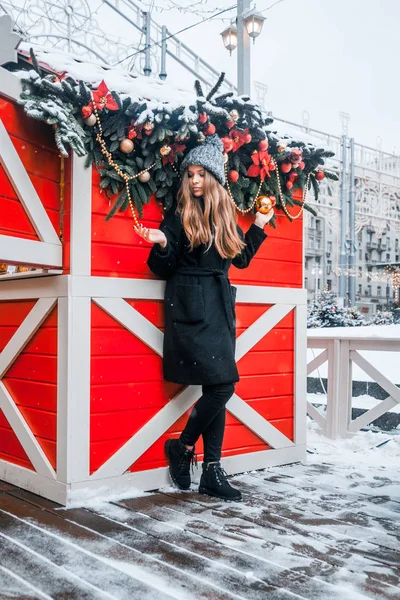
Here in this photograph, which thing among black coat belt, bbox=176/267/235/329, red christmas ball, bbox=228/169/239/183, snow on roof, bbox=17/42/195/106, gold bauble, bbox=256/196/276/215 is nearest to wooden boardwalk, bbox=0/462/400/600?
black coat belt, bbox=176/267/235/329

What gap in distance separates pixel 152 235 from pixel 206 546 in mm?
1437

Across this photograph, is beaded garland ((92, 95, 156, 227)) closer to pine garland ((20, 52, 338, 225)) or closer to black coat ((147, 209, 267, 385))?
pine garland ((20, 52, 338, 225))

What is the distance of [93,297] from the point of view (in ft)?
9.75

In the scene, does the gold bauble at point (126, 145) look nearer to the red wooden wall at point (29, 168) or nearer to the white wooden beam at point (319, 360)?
the red wooden wall at point (29, 168)

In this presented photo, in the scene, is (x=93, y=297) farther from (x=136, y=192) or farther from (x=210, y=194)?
(x=210, y=194)

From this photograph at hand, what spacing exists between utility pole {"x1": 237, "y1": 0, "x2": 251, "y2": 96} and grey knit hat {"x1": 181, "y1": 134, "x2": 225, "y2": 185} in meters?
3.78

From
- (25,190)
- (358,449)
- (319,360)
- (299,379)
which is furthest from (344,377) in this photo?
(25,190)

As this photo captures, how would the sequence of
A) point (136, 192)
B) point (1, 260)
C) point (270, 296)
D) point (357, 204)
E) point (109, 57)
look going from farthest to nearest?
point (357, 204), point (109, 57), point (270, 296), point (136, 192), point (1, 260)

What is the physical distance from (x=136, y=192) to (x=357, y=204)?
20.6 metres

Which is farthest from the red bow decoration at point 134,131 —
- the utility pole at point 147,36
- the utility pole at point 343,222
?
the utility pole at point 343,222

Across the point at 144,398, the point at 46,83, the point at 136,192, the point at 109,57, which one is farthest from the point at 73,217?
the point at 109,57

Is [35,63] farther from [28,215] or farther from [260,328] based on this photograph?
[260,328]

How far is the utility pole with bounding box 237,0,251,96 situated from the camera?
6656mm

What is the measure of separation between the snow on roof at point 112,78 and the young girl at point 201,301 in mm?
304
